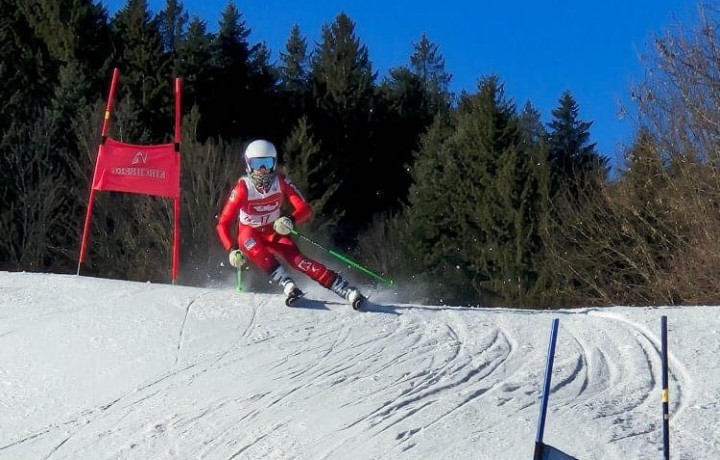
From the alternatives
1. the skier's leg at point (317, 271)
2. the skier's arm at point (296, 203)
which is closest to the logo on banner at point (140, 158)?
the skier's arm at point (296, 203)

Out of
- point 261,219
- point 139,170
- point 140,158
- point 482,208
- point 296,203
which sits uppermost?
point 482,208

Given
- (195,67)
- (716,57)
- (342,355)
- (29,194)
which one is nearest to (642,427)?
(342,355)

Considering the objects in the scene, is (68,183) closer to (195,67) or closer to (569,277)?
(195,67)

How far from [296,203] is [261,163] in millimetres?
626

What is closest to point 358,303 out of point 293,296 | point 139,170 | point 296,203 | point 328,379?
point 293,296

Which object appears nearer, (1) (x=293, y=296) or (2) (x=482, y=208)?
(1) (x=293, y=296)

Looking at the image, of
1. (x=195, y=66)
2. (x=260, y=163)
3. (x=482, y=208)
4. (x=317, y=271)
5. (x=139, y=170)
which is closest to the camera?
(x=317, y=271)

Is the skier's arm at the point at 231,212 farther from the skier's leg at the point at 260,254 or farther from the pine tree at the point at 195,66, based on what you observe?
the pine tree at the point at 195,66

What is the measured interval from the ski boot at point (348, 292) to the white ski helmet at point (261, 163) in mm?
1512

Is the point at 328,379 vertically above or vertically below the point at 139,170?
below

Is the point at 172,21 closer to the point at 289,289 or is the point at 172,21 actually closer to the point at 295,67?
the point at 295,67

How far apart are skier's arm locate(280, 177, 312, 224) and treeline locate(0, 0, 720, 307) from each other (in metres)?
12.1

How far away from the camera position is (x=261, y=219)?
1141cm

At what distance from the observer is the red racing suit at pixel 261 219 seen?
11.3m
